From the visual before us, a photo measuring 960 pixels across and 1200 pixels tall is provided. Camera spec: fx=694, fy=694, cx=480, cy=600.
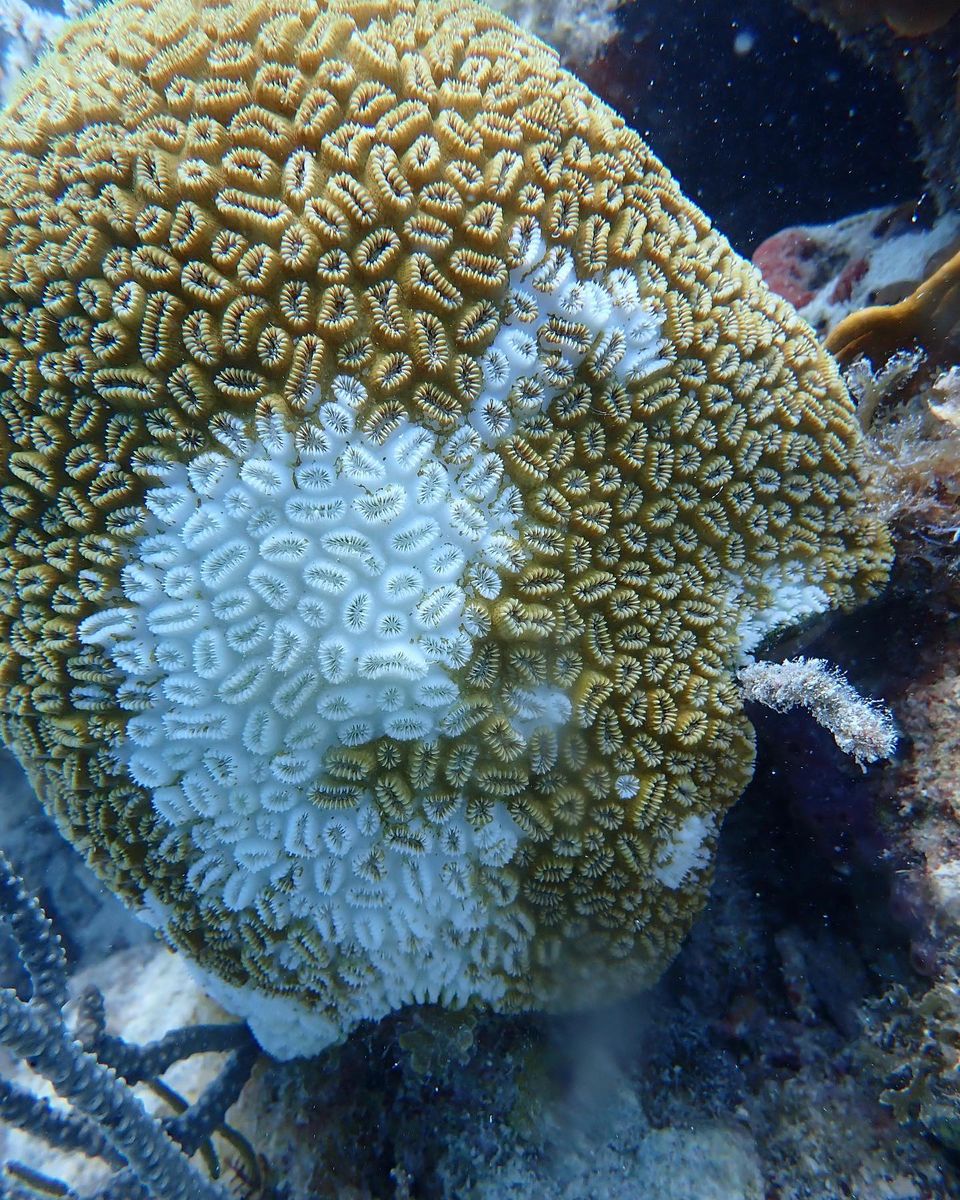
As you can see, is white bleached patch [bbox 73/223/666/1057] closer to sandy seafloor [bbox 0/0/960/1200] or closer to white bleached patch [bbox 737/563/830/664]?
white bleached patch [bbox 737/563/830/664]

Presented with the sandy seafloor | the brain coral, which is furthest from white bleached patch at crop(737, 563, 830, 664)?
the sandy seafloor

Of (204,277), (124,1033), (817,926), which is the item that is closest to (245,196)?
(204,277)

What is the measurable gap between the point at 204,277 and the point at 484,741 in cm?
A: 203

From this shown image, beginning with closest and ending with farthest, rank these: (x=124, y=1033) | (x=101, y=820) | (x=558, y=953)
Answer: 1. (x=101, y=820)
2. (x=558, y=953)
3. (x=124, y=1033)

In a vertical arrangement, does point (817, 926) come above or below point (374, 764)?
below

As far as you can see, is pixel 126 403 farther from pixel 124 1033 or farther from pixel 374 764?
pixel 124 1033

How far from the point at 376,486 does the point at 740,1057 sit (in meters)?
3.15

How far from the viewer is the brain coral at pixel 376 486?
2.58 metres

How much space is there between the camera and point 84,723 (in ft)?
9.24

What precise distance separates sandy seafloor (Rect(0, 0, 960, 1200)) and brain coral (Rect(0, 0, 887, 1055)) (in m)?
0.60

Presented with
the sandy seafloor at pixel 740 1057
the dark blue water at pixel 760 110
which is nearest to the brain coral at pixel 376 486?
the sandy seafloor at pixel 740 1057

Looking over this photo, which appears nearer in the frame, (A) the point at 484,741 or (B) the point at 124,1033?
(A) the point at 484,741

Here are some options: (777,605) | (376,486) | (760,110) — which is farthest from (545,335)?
(760,110)

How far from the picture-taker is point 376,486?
259cm
